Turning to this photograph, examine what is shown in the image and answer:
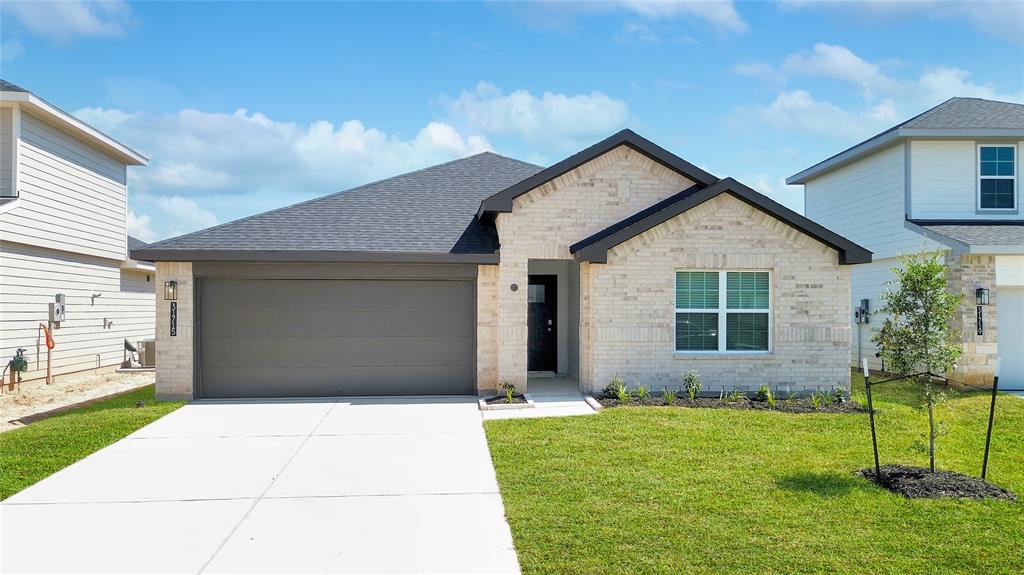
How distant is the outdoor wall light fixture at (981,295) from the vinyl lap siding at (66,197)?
20122 millimetres

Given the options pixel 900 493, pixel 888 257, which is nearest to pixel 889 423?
pixel 900 493

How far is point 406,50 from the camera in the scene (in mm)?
14586

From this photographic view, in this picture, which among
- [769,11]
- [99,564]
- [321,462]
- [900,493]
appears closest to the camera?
[99,564]

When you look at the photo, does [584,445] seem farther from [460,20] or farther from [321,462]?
[460,20]

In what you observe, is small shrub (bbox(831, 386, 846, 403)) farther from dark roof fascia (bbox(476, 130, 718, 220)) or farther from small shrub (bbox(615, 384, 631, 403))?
dark roof fascia (bbox(476, 130, 718, 220))

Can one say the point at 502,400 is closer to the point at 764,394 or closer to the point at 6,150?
the point at 764,394

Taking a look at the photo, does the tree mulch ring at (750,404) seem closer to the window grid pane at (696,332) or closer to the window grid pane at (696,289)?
the window grid pane at (696,332)

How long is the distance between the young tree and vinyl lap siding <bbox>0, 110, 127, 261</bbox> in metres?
16.2

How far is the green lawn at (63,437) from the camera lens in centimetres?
764

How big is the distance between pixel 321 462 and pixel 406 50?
986cm

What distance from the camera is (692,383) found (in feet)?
39.2

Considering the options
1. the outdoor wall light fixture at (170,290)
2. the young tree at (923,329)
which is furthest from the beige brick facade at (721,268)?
the outdoor wall light fixture at (170,290)

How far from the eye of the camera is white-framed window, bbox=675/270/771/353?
1230cm

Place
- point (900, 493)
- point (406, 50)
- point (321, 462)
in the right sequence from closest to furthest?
point (900, 493)
point (321, 462)
point (406, 50)
